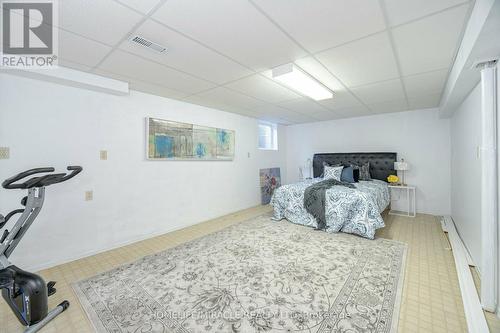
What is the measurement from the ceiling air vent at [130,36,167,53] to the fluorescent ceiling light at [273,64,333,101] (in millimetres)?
1184

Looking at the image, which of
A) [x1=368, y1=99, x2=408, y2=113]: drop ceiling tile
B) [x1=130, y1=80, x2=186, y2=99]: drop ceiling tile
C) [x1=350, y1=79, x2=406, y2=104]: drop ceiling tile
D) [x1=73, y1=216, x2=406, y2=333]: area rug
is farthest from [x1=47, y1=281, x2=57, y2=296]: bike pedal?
[x1=368, y1=99, x2=408, y2=113]: drop ceiling tile

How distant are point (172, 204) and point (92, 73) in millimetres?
2119

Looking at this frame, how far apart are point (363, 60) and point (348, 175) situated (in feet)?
8.54

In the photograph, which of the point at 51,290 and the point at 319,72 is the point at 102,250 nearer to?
the point at 51,290

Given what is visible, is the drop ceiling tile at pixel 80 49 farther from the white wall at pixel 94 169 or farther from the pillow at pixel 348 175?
the pillow at pixel 348 175

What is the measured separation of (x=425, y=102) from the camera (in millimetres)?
3797

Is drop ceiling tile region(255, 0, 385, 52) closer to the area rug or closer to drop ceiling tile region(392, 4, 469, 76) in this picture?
drop ceiling tile region(392, 4, 469, 76)

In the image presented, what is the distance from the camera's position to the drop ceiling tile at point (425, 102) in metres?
3.48

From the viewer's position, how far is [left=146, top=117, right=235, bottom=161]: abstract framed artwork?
10.7ft

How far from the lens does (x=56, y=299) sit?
A: 1.84 meters

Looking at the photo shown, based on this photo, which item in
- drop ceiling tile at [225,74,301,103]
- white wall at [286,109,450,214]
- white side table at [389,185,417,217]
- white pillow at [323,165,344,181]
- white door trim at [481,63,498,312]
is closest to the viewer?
white door trim at [481,63,498,312]

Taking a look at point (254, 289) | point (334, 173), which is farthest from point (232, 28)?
point (334, 173)

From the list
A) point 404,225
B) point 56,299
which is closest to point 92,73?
point 56,299

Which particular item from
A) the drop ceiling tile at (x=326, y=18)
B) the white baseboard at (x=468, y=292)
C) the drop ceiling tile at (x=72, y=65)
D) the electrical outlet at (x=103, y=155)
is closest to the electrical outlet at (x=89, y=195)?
the electrical outlet at (x=103, y=155)
